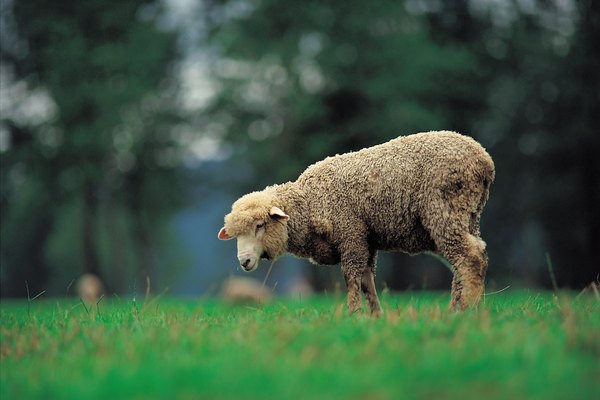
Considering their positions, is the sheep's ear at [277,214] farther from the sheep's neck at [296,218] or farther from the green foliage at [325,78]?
the green foliage at [325,78]

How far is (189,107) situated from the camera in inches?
1005

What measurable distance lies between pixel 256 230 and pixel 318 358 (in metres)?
2.84

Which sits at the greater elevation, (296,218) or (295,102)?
(295,102)

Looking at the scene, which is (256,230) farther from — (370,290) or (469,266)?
(469,266)

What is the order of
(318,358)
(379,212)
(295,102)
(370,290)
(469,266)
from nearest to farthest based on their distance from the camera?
(318,358), (469,266), (379,212), (370,290), (295,102)

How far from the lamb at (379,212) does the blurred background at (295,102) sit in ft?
44.1

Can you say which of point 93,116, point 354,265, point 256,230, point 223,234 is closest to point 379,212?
point 354,265

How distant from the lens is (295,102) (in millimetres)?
20656

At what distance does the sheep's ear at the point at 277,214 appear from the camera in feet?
20.9

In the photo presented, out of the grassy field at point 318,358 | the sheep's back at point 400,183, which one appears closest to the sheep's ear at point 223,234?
the sheep's back at point 400,183

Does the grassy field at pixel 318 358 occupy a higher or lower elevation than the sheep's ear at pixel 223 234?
lower

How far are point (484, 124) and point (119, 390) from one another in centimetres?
2202

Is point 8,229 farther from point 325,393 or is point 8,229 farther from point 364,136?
point 325,393

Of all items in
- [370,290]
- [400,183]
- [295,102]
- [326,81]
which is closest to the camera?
[400,183]
